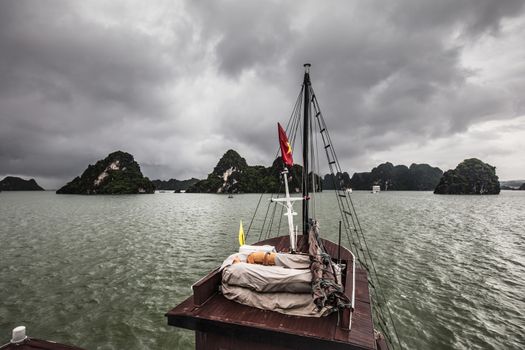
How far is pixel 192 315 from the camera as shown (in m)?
5.65

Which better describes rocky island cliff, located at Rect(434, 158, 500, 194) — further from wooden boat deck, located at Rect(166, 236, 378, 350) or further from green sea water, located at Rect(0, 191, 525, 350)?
wooden boat deck, located at Rect(166, 236, 378, 350)

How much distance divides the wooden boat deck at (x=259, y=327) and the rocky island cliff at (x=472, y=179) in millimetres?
213403

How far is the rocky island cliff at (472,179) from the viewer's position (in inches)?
6545

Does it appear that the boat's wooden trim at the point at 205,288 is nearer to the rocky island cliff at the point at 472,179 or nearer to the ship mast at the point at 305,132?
the ship mast at the point at 305,132

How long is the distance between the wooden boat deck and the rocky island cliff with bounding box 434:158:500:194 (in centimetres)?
21340

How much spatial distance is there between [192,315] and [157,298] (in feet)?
27.1

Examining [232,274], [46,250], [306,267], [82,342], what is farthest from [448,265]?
[46,250]

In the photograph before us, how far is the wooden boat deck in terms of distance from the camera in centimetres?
499

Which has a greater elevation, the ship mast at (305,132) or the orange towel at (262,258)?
the ship mast at (305,132)

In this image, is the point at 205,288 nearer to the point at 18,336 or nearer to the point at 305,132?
the point at 18,336

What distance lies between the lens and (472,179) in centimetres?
16725

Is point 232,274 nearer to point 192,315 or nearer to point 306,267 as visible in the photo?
point 192,315

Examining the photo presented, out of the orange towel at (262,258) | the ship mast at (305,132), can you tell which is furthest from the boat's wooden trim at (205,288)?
the ship mast at (305,132)

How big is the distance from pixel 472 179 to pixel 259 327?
224863 mm
